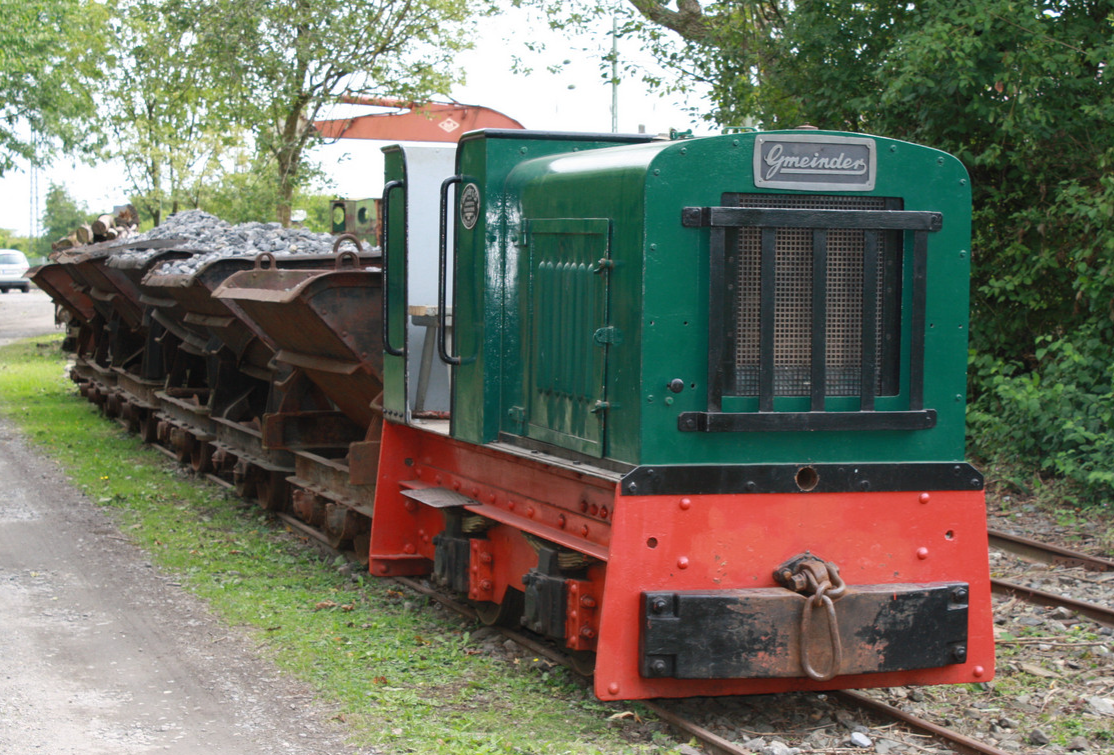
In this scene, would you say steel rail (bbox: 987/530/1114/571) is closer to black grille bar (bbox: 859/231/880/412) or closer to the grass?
black grille bar (bbox: 859/231/880/412)

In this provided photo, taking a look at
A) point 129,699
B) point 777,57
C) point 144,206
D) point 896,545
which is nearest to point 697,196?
point 896,545

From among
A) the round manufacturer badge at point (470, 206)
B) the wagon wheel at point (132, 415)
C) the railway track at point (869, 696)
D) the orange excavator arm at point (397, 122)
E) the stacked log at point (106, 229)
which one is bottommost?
the railway track at point (869, 696)

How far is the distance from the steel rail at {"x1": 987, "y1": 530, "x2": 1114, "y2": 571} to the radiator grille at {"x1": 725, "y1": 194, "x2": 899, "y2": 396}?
4056 mm

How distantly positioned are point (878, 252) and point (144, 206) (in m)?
34.8

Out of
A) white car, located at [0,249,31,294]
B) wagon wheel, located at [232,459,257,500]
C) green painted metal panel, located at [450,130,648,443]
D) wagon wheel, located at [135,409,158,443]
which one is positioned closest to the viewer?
green painted metal panel, located at [450,130,648,443]

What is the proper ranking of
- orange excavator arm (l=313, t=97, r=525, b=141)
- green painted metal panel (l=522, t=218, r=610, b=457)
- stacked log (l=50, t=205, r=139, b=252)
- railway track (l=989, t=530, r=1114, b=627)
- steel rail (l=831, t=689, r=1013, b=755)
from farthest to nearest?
orange excavator arm (l=313, t=97, r=525, b=141) → stacked log (l=50, t=205, r=139, b=252) → railway track (l=989, t=530, r=1114, b=627) → green painted metal panel (l=522, t=218, r=610, b=457) → steel rail (l=831, t=689, r=1013, b=755)

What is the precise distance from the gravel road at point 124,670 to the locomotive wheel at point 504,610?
3.95 ft

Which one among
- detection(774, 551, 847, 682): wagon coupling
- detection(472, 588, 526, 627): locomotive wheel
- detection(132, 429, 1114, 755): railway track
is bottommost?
detection(132, 429, 1114, 755): railway track

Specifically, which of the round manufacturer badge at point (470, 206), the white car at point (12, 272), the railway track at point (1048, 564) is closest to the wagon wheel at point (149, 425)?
the round manufacturer badge at point (470, 206)

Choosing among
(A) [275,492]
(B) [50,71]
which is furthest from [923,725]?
(B) [50,71]

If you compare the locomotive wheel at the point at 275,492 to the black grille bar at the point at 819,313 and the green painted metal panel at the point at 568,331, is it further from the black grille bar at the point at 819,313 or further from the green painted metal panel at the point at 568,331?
the black grille bar at the point at 819,313

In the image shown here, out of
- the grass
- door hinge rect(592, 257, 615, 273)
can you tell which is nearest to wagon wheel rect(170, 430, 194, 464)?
the grass

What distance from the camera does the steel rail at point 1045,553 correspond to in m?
8.54

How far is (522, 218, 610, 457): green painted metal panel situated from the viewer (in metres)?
5.47
